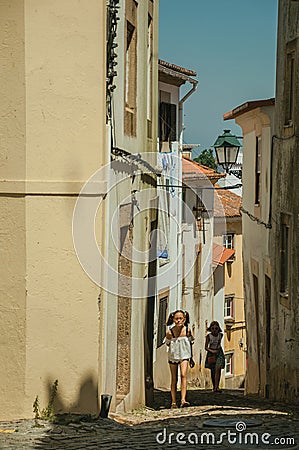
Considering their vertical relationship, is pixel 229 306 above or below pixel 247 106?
below

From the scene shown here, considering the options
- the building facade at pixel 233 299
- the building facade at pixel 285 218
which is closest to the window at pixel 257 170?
the building facade at pixel 285 218

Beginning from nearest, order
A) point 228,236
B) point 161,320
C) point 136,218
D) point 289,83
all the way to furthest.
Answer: point 136,218 < point 289,83 < point 161,320 < point 228,236

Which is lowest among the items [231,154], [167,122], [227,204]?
[227,204]

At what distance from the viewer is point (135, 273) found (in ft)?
48.5

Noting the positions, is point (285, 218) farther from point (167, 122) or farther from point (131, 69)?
point (167, 122)

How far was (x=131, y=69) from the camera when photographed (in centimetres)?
1416

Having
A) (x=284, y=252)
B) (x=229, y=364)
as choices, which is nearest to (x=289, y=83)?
(x=284, y=252)

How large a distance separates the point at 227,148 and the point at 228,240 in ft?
76.3

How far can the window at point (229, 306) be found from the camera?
41.9 meters

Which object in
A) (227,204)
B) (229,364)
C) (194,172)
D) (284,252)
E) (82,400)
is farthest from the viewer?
(229,364)

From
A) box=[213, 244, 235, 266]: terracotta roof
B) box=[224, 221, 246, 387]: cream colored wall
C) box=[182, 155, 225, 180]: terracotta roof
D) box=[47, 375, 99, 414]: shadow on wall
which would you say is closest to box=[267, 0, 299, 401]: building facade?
box=[47, 375, 99, 414]: shadow on wall

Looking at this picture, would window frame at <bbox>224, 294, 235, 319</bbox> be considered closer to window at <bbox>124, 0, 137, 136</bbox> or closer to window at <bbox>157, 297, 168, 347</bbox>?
window at <bbox>157, 297, 168, 347</bbox>

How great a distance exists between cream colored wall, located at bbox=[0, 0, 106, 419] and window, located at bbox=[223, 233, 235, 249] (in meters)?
30.2

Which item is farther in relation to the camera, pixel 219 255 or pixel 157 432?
pixel 219 255
